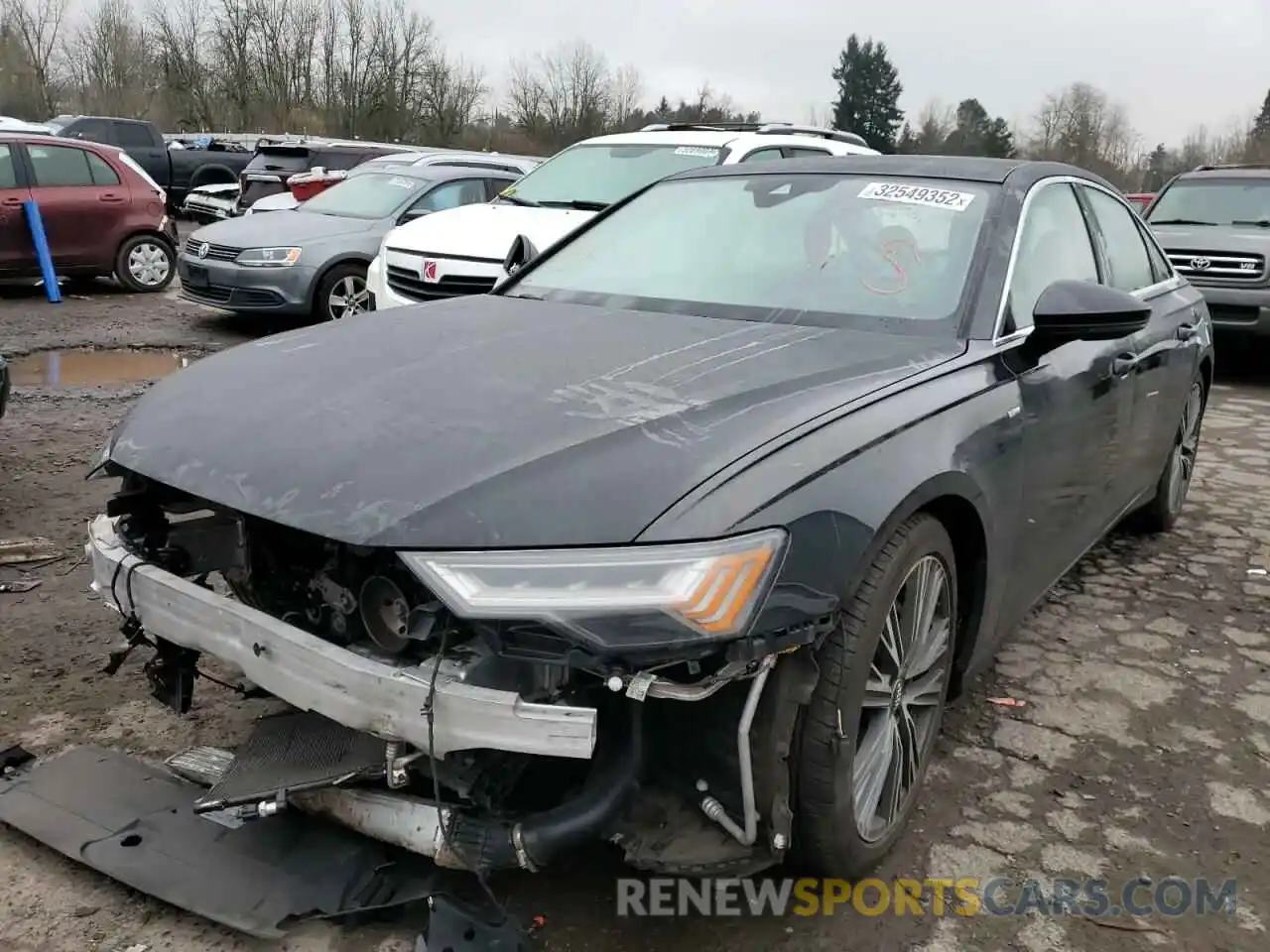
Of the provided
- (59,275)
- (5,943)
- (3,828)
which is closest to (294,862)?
(5,943)

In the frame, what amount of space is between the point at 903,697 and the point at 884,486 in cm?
61

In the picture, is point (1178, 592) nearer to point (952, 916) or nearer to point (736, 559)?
point (952, 916)

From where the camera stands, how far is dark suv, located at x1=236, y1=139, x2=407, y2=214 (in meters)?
15.8

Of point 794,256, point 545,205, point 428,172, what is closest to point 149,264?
point 428,172

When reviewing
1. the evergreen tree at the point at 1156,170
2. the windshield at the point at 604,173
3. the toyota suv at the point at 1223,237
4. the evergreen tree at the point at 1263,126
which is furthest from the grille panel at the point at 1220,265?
the evergreen tree at the point at 1263,126

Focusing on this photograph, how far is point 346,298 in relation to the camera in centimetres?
890

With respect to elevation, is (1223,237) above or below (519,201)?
below

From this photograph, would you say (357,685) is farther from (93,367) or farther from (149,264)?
(149,264)

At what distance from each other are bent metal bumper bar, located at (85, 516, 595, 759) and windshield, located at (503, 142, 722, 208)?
19.0 feet

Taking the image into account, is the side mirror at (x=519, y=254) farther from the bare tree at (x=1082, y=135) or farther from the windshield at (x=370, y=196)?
the bare tree at (x=1082, y=135)

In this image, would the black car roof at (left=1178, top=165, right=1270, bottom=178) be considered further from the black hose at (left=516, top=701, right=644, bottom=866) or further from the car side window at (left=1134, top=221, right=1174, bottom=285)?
the black hose at (left=516, top=701, right=644, bottom=866)

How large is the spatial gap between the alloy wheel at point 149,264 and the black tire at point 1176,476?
9953 millimetres

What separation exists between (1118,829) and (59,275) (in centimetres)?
1103

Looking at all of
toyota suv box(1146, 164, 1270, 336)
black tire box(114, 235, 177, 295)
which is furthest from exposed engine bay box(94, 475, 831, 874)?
black tire box(114, 235, 177, 295)
